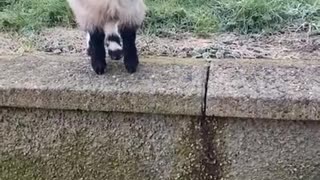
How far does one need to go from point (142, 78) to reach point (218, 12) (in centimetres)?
67

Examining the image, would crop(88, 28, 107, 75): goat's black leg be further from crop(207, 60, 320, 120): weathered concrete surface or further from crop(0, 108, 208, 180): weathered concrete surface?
crop(207, 60, 320, 120): weathered concrete surface

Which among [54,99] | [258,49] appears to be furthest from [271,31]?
[54,99]

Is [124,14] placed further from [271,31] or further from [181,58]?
[271,31]

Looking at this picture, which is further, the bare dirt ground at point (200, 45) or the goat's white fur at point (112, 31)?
the bare dirt ground at point (200, 45)

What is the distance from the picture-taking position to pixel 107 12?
186cm

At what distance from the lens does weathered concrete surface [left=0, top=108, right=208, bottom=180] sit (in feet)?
6.31

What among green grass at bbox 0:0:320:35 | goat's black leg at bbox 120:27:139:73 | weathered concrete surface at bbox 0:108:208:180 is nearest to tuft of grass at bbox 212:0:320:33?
green grass at bbox 0:0:320:35

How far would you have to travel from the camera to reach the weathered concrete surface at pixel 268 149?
6.16 ft

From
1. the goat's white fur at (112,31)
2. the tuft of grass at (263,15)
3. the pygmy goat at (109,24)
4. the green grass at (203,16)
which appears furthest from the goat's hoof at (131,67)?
the tuft of grass at (263,15)

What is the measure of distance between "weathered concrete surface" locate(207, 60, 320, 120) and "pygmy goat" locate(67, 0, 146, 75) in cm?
25

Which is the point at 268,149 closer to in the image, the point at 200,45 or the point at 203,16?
the point at 200,45

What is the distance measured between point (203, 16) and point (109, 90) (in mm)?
693

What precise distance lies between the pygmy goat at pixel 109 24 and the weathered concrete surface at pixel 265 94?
0.25 m

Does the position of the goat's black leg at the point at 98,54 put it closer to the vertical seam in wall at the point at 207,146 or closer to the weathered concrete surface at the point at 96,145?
the weathered concrete surface at the point at 96,145
